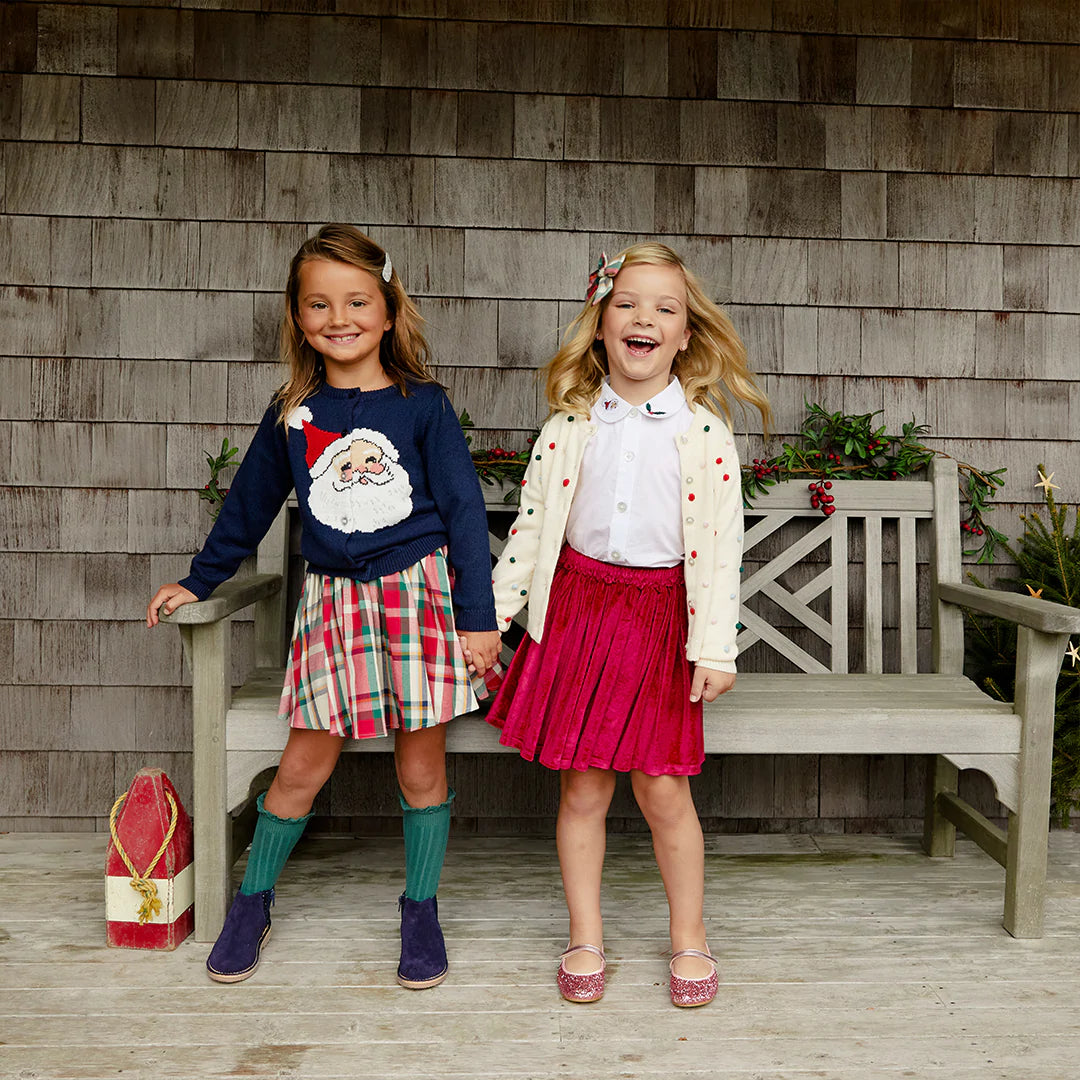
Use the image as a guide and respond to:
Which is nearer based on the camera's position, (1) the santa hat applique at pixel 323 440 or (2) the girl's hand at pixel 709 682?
(2) the girl's hand at pixel 709 682

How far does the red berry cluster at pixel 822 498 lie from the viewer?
9.64 feet

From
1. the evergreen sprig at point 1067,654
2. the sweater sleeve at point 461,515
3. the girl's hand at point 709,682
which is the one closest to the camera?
the girl's hand at point 709,682

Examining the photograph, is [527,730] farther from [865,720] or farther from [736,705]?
[865,720]

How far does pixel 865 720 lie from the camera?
2.38 meters

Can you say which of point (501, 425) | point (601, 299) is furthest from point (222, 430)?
point (601, 299)

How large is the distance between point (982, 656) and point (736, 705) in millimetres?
1041

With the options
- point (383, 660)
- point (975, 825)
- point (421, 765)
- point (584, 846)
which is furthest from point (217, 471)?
point (975, 825)

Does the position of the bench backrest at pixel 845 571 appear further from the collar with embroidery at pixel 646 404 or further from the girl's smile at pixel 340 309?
the girl's smile at pixel 340 309

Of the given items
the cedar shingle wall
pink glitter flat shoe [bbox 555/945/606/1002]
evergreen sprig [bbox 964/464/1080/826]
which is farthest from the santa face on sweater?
evergreen sprig [bbox 964/464/1080/826]

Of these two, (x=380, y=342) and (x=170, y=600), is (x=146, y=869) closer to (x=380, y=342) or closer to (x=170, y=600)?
(x=170, y=600)

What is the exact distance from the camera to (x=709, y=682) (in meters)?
2.09

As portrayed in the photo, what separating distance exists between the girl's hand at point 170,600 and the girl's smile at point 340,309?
0.60 m

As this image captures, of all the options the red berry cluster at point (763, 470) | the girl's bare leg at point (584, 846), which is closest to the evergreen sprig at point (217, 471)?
the girl's bare leg at point (584, 846)

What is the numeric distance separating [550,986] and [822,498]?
149cm
